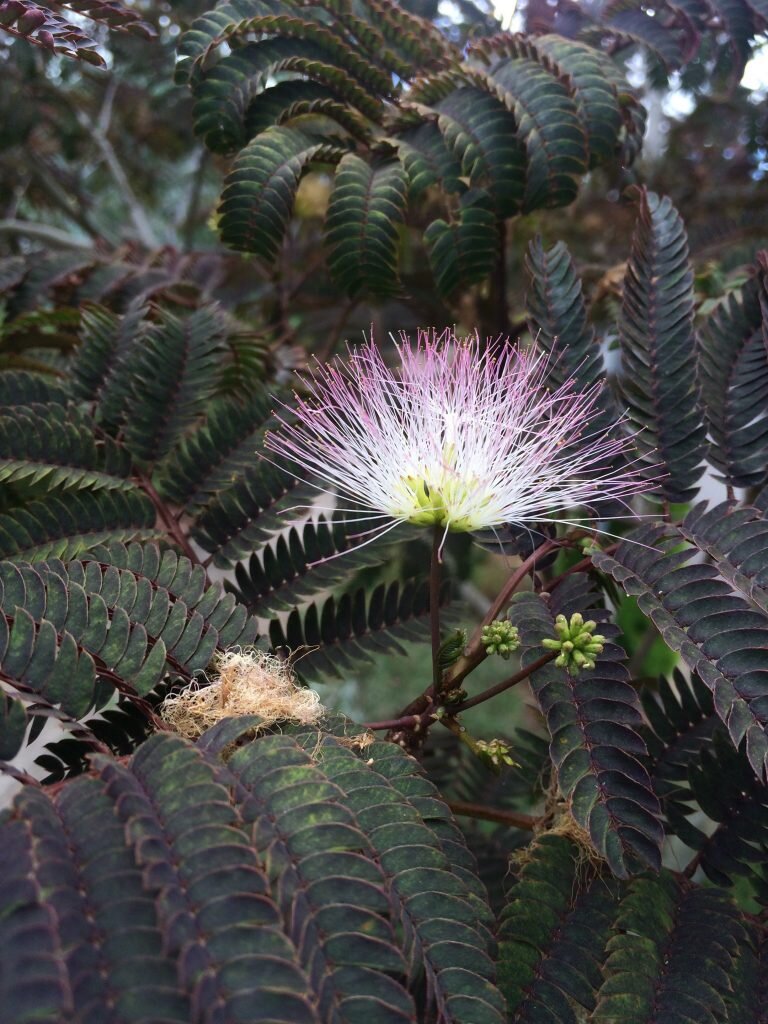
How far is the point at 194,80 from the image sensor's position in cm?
112

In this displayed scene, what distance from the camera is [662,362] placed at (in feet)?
3.25

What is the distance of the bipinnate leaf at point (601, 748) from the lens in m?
0.70

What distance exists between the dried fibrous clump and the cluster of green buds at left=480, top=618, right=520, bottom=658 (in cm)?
19

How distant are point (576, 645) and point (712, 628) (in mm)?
127

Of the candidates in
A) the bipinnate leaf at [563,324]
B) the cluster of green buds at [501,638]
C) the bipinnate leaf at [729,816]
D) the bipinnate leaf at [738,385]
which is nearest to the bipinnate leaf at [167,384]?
the bipinnate leaf at [563,324]

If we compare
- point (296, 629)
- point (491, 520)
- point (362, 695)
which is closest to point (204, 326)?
point (296, 629)

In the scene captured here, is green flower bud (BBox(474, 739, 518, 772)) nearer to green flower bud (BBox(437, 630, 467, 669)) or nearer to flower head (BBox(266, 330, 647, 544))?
green flower bud (BBox(437, 630, 467, 669))

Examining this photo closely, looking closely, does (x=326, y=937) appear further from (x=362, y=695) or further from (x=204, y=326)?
(x=362, y=695)

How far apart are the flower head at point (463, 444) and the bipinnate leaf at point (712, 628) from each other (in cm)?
10

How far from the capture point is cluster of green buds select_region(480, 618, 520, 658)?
81cm

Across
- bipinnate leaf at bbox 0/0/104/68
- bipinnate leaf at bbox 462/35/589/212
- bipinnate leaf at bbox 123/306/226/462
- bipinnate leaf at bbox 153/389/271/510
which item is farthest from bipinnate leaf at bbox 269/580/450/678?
bipinnate leaf at bbox 0/0/104/68

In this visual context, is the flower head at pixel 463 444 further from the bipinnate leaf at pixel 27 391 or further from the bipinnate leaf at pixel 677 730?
the bipinnate leaf at pixel 27 391

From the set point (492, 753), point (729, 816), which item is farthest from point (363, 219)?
point (729, 816)

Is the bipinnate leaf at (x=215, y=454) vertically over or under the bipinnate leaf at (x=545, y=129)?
Result: under
